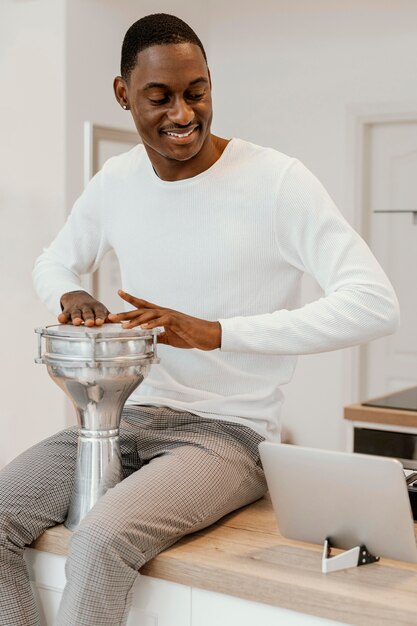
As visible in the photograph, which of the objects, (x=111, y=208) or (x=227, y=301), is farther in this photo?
(x=111, y=208)

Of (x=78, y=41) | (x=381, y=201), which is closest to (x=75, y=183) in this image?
(x=78, y=41)

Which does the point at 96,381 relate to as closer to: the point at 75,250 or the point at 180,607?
the point at 180,607

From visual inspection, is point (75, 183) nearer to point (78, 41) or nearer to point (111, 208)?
point (78, 41)

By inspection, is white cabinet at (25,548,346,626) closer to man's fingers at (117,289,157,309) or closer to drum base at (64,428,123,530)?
drum base at (64,428,123,530)

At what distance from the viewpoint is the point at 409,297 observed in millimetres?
5082

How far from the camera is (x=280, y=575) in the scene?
1645 mm

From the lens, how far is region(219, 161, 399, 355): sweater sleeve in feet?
5.98

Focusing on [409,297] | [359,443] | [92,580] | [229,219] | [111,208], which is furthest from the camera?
[409,297]

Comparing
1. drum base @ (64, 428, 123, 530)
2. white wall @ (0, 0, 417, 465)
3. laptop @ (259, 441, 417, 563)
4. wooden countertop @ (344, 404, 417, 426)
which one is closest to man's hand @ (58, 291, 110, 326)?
drum base @ (64, 428, 123, 530)

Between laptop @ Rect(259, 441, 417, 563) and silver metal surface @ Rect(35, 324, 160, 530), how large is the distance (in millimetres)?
315

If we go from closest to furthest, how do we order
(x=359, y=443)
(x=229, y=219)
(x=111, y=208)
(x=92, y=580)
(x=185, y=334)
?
(x=92, y=580), (x=185, y=334), (x=229, y=219), (x=111, y=208), (x=359, y=443)

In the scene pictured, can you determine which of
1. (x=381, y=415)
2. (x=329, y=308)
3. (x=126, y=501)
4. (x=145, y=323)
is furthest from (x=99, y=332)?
(x=381, y=415)

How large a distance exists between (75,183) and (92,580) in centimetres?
309

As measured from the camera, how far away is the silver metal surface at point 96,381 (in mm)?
1819
